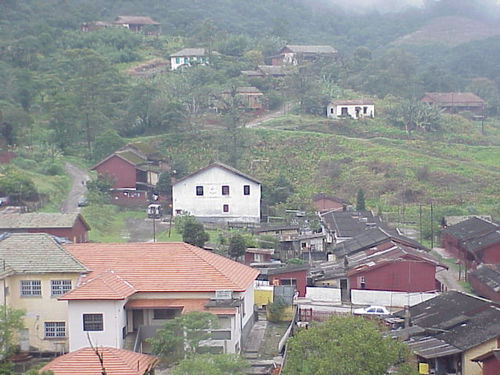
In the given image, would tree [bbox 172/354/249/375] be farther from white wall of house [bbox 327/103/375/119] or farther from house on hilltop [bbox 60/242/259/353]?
white wall of house [bbox 327/103/375/119]

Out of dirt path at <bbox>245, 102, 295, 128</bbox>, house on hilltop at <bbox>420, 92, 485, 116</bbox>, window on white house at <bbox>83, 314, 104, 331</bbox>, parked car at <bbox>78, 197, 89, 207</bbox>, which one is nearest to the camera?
window on white house at <bbox>83, 314, 104, 331</bbox>

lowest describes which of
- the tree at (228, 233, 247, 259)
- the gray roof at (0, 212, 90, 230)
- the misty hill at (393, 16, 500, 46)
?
the tree at (228, 233, 247, 259)

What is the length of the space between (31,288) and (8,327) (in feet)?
5.96

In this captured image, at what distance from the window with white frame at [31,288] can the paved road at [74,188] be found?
13020 millimetres

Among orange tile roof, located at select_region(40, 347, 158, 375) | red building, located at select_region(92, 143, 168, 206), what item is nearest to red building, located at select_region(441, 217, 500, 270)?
red building, located at select_region(92, 143, 168, 206)

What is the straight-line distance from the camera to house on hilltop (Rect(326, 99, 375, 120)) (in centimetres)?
4534

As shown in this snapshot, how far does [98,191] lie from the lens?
30.8 m

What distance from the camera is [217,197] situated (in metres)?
30.6

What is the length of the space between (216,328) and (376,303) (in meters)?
7.16

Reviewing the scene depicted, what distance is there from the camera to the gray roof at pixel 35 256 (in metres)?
15.3

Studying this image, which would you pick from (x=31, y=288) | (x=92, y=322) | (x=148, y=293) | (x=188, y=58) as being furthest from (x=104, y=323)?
(x=188, y=58)

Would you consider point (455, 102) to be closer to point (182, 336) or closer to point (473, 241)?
point (473, 241)

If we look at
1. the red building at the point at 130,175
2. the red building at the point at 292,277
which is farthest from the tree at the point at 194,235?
the red building at the point at 130,175

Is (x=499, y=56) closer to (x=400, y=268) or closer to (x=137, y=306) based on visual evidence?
(x=400, y=268)
